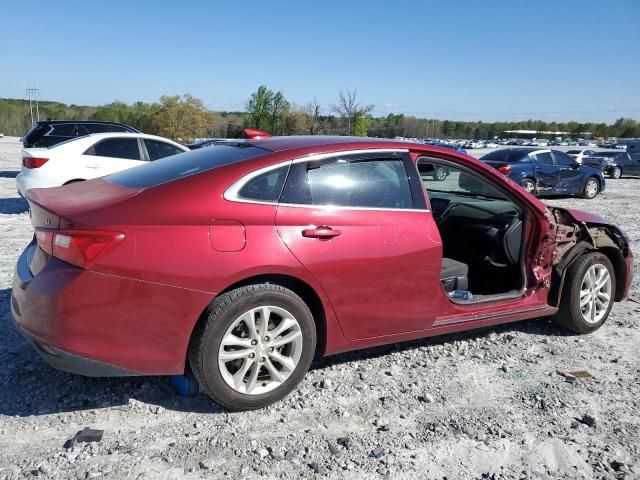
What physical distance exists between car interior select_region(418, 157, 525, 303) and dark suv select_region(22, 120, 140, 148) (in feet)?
32.5

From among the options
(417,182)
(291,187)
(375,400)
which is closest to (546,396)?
(375,400)

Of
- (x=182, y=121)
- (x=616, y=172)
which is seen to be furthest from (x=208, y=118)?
(x=616, y=172)

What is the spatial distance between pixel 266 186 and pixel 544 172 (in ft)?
45.6

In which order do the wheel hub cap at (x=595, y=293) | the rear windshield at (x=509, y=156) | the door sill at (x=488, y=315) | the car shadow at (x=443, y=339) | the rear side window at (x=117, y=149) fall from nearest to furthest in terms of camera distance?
1. the door sill at (x=488, y=315)
2. the car shadow at (x=443, y=339)
3. the wheel hub cap at (x=595, y=293)
4. the rear side window at (x=117, y=149)
5. the rear windshield at (x=509, y=156)

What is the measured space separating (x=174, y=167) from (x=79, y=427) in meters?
→ 1.62

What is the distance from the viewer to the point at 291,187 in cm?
318

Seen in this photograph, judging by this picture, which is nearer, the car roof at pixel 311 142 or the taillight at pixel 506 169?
the car roof at pixel 311 142

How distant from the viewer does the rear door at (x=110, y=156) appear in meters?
9.24

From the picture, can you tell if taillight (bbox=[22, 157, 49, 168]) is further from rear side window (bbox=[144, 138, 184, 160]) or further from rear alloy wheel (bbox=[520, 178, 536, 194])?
rear alloy wheel (bbox=[520, 178, 536, 194])

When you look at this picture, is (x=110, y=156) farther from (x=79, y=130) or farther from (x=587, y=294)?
(x=587, y=294)

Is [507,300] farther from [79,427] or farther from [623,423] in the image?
[79,427]

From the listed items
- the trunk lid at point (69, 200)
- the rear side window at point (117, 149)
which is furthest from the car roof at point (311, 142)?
the rear side window at point (117, 149)

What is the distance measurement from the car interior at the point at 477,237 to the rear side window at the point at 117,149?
258 inches

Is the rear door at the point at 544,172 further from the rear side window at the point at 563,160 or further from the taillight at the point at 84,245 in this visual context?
the taillight at the point at 84,245
